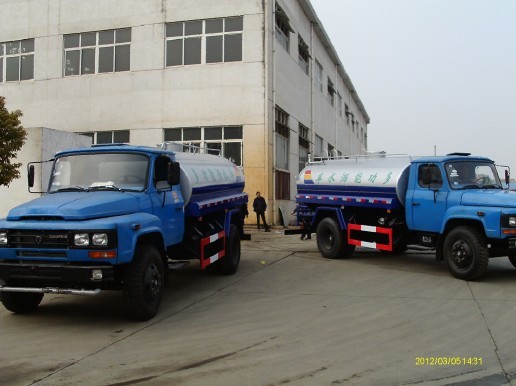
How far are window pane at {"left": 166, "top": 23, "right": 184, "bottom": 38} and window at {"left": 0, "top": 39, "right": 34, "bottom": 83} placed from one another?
8.12 meters

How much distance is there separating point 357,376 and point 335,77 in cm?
3849

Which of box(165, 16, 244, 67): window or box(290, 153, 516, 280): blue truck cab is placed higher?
box(165, 16, 244, 67): window

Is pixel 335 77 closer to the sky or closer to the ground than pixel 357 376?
closer to the sky

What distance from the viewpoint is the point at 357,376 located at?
475 cm

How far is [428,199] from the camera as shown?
34.1 feet

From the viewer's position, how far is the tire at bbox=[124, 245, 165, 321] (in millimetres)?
6508

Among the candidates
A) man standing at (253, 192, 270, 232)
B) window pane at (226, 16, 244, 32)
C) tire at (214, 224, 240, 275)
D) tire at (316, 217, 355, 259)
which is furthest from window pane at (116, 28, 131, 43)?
tire at (214, 224, 240, 275)

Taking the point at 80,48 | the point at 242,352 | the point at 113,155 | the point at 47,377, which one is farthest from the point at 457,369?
the point at 80,48

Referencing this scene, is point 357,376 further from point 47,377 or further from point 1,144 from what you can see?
point 1,144

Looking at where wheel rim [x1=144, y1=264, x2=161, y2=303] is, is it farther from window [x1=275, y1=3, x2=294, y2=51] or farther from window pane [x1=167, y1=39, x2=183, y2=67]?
window [x1=275, y1=3, x2=294, y2=51]

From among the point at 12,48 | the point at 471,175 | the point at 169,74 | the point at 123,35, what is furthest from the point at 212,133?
the point at 471,175

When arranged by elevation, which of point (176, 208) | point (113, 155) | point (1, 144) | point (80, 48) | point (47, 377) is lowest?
point (47, 377)

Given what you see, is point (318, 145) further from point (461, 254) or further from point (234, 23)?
point (461, 254)

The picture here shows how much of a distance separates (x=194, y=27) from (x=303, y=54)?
9.20m
